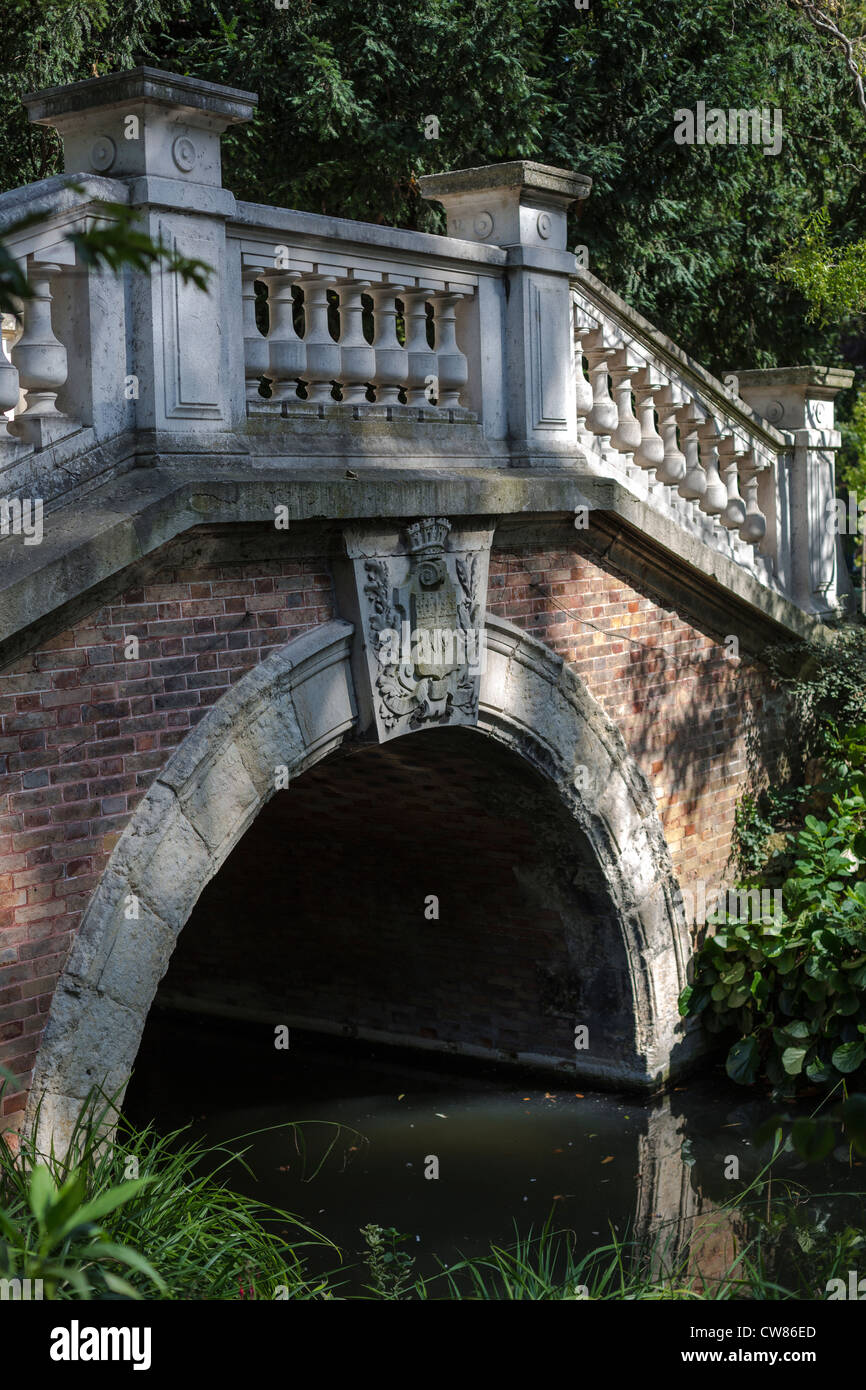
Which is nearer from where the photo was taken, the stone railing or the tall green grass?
the tall green grass

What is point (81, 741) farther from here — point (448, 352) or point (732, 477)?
point (732, 477)

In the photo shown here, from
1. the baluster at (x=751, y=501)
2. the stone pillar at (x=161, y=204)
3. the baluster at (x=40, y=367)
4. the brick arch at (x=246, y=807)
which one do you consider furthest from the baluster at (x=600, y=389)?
the baluster at (x=40, y=367)

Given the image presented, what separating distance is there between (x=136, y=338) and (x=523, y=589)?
2.51m

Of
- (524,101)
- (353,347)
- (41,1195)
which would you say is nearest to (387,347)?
(353,347)

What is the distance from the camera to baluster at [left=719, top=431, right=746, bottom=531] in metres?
8.44

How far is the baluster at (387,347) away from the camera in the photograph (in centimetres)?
604

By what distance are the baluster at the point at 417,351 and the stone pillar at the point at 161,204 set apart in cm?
130

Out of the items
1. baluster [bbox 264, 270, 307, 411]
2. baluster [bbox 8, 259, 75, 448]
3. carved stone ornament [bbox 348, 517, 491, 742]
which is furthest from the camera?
carved stone ornament [bbox 348, 517, 491, 742]

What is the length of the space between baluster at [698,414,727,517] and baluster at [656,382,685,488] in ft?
1.03

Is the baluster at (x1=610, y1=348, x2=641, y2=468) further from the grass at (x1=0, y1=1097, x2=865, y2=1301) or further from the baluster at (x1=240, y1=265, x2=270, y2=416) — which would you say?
the grass at (x1=0, y1=1097, x2=865, y2=1301)

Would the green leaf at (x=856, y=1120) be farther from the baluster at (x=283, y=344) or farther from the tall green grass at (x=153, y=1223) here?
the baluster at (x=283, y=344)

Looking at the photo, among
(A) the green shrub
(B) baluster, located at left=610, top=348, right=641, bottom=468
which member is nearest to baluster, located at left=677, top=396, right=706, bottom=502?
(B) baluster, located at left=610, top=348, right=641, bottom=468

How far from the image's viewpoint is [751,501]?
343 inches

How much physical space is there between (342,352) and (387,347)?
0.85 feet
